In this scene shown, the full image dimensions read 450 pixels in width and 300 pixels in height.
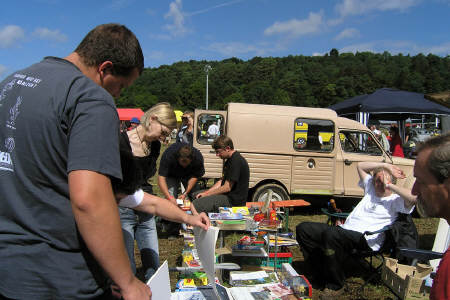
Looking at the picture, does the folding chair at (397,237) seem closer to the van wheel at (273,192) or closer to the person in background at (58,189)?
the van wheel at (273,192)

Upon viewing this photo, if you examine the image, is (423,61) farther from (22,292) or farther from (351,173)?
(22,292)

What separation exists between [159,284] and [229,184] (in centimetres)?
371

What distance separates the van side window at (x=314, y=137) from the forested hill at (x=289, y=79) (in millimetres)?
47548

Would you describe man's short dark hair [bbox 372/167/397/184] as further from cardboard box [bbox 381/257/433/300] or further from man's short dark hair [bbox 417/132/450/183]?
man's short dark hair [bbox 417/132/450/183]

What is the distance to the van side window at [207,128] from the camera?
715 centimetres

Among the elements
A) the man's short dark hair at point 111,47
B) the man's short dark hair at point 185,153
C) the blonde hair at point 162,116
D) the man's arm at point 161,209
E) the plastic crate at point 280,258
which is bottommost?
the plastic crate at point 280,258

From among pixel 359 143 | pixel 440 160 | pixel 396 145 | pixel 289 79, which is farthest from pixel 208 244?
pixel 289 79

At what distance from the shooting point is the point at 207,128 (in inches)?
287

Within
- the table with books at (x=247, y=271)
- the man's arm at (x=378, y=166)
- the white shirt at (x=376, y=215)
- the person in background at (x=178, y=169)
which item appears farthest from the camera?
the person in background at (x=178, y=169)

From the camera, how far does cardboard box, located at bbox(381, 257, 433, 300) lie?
293cm

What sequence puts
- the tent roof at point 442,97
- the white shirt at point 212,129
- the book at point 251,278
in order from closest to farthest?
the book at point 251,278
the tent roof at point 442,97
the white shirt at point 212,129

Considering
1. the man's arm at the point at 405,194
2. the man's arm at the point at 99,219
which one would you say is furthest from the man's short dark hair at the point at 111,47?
the man's arm at the point at 405,194

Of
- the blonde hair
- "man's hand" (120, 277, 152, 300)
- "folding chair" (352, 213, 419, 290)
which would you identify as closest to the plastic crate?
"folding chair" (352, 213, 419, 290)

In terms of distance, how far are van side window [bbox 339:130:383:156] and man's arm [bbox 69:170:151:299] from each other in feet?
21.9
